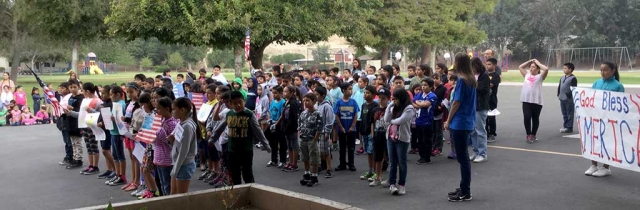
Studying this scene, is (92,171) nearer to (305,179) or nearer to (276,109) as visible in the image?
(276,109)

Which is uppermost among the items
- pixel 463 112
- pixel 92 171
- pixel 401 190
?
pixel 463 112

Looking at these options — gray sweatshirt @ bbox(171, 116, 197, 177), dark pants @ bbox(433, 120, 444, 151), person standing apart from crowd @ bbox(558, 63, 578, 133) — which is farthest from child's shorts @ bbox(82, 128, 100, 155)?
person standing apart from crowd @ bbox(558, 63, 578, 133)

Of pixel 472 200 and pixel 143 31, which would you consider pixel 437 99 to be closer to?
pixel 472 200

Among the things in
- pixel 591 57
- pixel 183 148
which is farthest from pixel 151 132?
pixel 591 57

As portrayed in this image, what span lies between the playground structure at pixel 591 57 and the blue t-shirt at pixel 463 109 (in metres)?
58.6

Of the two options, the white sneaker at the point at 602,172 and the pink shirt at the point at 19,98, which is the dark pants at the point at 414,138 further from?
the pink shirt at the point at 19,98

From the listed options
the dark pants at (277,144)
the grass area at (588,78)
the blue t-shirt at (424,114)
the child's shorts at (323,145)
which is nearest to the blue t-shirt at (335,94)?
the dark pants at (277,144)

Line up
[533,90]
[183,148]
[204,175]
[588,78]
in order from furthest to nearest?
[588,78], [533,90], [204,175], [183,148]

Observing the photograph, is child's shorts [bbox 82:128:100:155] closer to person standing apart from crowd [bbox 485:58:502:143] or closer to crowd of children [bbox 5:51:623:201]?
crowd of children [bbox 5:51:623:201]

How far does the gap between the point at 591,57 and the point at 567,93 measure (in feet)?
189

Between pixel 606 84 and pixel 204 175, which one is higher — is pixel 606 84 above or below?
above

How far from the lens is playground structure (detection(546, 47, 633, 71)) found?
62406mm

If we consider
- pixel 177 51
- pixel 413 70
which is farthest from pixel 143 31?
pixel 177 51

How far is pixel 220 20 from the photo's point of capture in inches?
764
